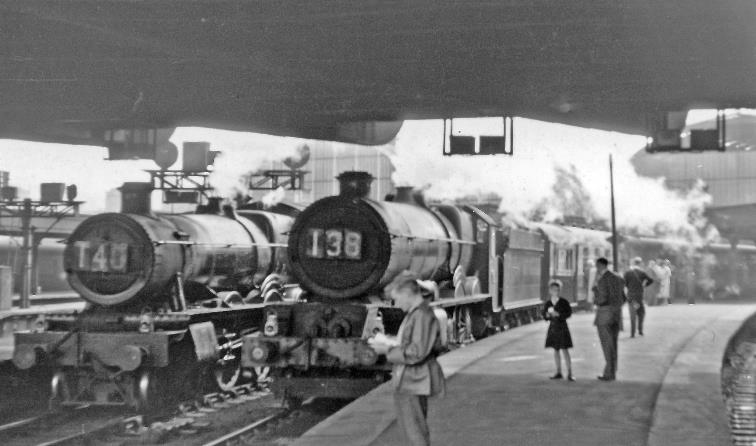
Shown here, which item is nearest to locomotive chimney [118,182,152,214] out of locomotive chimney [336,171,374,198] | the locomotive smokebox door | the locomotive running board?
the locomotive smokebox door

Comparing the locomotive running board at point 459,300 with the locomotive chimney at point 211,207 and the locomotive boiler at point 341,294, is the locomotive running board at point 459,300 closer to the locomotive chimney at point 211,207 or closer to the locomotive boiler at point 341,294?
the locomotive boiler at point 341,294

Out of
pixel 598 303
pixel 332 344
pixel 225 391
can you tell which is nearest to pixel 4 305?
pixel 225 391

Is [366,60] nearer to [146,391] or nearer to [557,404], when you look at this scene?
[557,404]

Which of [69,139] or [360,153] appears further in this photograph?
[360,153]

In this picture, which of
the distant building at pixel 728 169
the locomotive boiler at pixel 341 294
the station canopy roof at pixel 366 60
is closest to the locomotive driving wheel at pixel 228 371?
the locomotive boiler at pixel 341 294

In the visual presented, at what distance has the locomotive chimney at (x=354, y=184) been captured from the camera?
11727 millimetres

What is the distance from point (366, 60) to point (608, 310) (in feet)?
14.1

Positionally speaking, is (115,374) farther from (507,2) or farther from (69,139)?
(69,139)

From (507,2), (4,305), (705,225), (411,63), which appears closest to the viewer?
(507,2)

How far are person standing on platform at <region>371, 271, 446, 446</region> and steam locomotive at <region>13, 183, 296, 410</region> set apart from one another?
566cm

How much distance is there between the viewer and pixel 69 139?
1716cm

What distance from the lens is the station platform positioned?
763cm

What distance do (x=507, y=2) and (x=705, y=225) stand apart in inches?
1293

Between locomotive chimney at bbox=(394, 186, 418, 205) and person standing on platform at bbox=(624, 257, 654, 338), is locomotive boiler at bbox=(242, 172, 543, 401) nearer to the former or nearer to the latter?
locomotive chimney at bbox=(394, 186, 418, 205)
